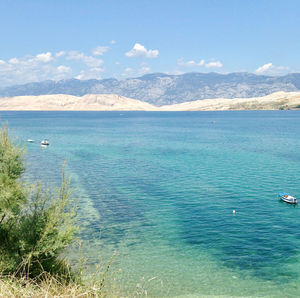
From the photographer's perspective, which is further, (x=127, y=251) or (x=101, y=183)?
(x=101, y=183)

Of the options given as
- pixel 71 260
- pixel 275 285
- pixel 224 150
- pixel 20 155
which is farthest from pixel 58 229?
pixel 224 150

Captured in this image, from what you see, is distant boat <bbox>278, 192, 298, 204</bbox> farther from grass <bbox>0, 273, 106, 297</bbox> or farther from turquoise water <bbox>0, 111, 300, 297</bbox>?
grass <bbox>0, 273, 106, 297</bbox>

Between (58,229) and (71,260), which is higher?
(58,229)

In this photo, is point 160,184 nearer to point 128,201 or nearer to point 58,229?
point 128,201

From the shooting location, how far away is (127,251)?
29703mm

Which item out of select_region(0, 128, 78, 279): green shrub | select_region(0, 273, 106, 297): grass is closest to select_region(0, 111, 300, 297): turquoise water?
select_region(0, 128, 78, 279): green shrub

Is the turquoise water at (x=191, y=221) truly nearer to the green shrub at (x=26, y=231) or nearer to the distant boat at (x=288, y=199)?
the distant boat at (x=288, y=199)

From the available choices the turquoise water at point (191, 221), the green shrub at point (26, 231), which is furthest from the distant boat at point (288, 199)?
the green shrub at point (26, 231)

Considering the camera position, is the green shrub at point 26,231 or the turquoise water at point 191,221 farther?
the turquoise water at point 191,221

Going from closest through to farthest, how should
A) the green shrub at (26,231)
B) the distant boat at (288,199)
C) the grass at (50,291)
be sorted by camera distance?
the grass at (50,291), the green shrub at (26,231), the distant boat at (288,199)

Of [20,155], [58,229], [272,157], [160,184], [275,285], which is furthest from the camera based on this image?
[272,157]

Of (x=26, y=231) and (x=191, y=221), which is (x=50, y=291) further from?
(x=191, y=221)

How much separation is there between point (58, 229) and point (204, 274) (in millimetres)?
12861

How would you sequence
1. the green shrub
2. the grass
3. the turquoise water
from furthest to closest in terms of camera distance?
the turquoise water < the green shrub < the grass
